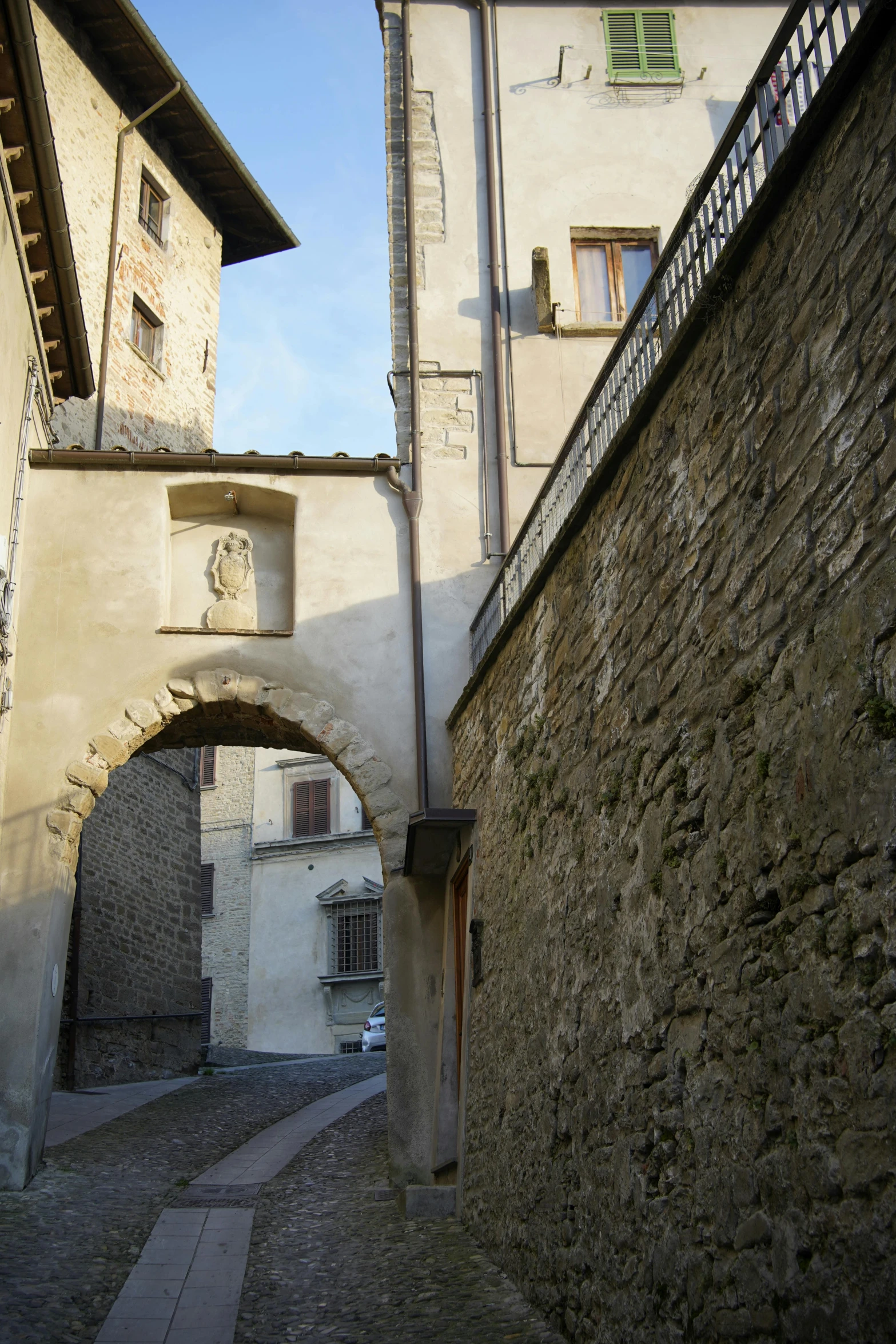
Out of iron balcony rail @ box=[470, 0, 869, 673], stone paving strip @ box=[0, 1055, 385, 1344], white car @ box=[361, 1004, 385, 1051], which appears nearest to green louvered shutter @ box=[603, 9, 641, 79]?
iron balcony rail @ box=[470, 0, 869, 673]

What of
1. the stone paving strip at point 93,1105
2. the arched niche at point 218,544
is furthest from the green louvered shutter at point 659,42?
the stone paving strip at point 93,1105

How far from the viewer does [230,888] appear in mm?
29906

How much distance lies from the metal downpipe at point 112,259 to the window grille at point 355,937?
624 inches

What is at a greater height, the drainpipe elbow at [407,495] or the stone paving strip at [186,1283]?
the drainpipe elbow at [407,495]

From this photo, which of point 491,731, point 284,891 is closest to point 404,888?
point 491,731

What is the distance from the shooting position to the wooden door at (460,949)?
327 inches

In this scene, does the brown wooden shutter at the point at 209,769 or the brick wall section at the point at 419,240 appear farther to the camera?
the brown wooden shutter at the point at 209,769

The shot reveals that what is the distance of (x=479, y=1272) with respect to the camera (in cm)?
586

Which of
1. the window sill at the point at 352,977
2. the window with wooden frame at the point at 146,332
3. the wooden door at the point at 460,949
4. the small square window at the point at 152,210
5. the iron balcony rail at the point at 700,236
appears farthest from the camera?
the window sill at the point at 352,977

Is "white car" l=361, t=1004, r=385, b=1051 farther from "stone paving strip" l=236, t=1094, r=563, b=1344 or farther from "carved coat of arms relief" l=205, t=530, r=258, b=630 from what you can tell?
"stone paving strip" l=236, t=1094, r=563, b=1344

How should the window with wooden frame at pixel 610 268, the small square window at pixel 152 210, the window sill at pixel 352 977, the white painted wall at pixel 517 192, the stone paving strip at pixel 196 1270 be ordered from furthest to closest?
the window sill at pixel 352 977, the small square window at pixel 152 210, the window with wooden frame at pixel 610 268, the white painted wall at pixel 517 192, the stone paving strip at pixel 196 1270

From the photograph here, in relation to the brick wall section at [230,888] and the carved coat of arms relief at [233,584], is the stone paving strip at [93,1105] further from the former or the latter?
the brick wall section at [230,888]

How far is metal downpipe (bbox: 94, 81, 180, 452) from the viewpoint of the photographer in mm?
14930

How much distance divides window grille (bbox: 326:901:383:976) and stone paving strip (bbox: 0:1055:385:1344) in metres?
14.6
